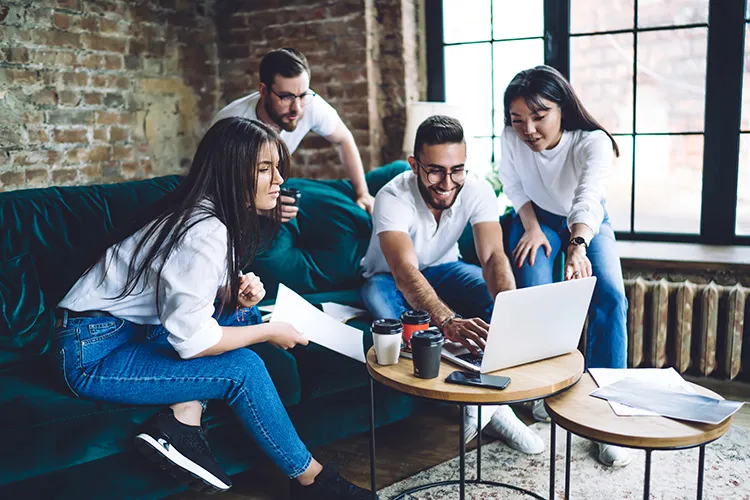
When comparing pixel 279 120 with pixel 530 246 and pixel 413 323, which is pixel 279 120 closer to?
pixel 530 246

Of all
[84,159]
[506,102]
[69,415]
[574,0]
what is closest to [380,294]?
[506,102]

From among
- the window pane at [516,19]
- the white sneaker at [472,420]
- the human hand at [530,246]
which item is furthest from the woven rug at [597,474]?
the window pane at [516,19]

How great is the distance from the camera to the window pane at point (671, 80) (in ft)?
10.9

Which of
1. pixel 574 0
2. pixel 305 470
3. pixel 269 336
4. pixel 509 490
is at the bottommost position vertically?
pixel 509 490

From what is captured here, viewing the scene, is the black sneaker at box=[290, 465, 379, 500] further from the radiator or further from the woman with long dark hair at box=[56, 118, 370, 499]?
the radiator

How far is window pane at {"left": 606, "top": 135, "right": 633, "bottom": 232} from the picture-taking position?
3.52 meters

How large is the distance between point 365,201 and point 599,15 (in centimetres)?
152

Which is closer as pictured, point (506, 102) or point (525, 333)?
point (525, 333)

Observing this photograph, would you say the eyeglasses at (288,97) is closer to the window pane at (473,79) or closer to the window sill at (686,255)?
the window pane at (473,79)

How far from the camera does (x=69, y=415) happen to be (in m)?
1.86

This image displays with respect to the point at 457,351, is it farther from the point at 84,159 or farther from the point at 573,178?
the point at 84,159

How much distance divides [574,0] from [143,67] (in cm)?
219

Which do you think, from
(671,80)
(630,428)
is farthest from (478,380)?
(671,80)

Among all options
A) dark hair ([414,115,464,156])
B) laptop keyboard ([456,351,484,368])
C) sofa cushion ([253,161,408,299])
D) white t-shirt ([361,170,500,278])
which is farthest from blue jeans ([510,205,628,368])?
laptop keyboard ([456,351,484,368])
